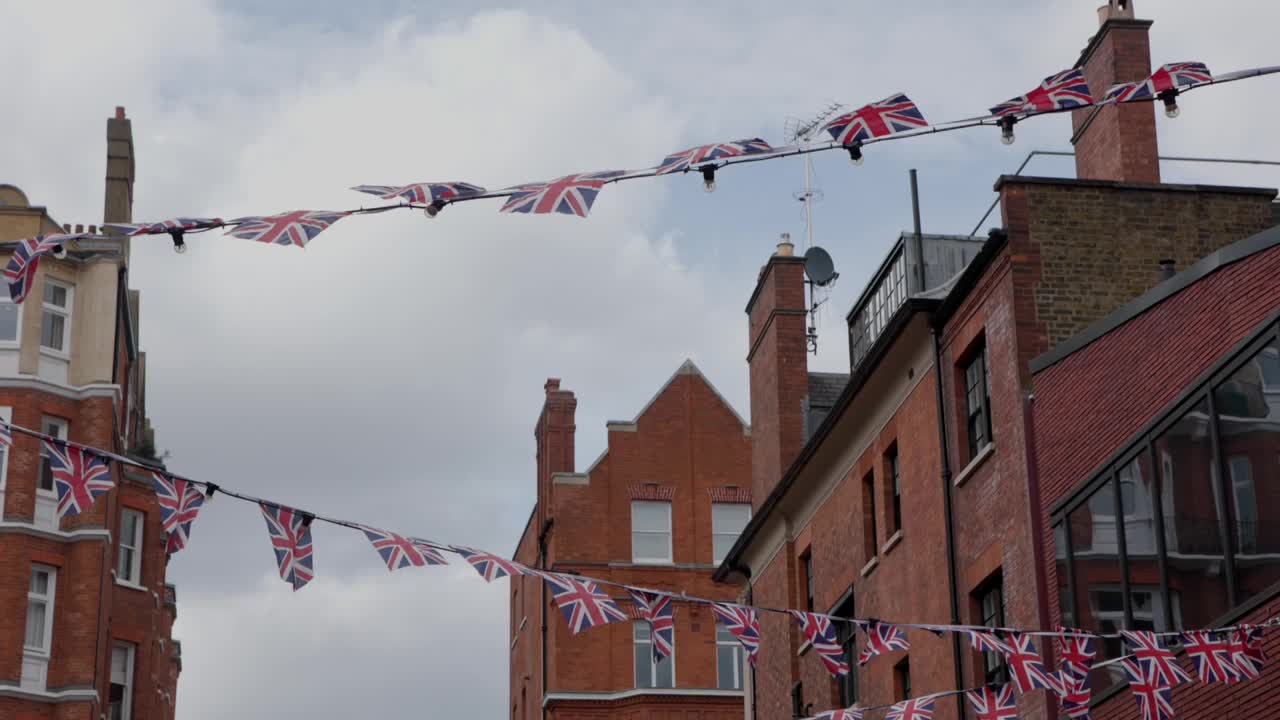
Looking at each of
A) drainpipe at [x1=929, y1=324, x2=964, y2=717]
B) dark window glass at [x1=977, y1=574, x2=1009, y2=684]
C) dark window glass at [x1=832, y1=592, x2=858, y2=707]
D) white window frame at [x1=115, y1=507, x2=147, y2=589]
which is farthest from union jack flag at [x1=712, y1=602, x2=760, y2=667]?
white window frame at [x1=115, y1=507, x2=147, y2=589]

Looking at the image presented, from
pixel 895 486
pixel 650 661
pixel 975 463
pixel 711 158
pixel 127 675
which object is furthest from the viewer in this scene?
pixel 650 661

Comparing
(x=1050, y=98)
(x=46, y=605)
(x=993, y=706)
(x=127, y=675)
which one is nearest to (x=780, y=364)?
(x=46, y=605)

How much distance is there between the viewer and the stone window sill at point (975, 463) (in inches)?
906

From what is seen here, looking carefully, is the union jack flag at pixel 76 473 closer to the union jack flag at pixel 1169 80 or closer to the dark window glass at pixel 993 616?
the union jack flag at pixel 1169 80

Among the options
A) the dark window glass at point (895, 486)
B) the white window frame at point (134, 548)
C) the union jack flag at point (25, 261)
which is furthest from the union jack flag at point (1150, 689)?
the white window frame at point (134, 548)

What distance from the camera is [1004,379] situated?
74.2 ft

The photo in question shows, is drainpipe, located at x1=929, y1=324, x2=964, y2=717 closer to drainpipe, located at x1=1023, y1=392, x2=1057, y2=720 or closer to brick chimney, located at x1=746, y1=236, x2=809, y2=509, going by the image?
drainpipe, located at x1=1023, y1=392, x2=1057, y2=720

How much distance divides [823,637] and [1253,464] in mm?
4388

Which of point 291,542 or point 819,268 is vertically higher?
point 819,268

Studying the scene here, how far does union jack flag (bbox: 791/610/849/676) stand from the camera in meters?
17.6

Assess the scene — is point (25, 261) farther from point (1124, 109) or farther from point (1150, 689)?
point (1124, 109)

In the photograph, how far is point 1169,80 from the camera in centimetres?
1351

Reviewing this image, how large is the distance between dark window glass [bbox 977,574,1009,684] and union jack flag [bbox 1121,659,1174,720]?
19.5 ft

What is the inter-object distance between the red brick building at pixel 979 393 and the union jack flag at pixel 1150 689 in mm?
1701
